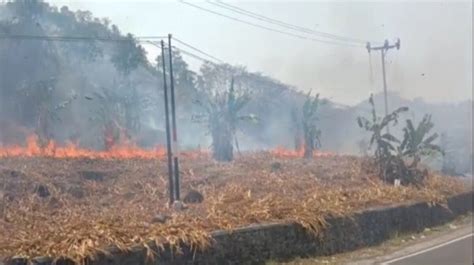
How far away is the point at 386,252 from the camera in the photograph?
17812 millimetres

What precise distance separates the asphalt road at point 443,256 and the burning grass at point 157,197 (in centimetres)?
208

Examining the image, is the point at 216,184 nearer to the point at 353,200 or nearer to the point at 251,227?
the point at 353,200

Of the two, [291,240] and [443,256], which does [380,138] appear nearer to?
[443,256]

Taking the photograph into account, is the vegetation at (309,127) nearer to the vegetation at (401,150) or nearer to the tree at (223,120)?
the tree at (223,120)

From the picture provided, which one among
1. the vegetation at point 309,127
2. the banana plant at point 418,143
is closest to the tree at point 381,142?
the banana plant at point 418,143

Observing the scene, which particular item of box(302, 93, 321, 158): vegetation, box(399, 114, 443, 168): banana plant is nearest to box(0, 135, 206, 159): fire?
box(302, 93, 321, 158): vegetation

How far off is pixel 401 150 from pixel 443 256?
1963cm

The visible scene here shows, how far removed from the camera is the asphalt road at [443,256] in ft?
49.2

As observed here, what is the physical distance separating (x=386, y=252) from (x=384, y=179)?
17051mm

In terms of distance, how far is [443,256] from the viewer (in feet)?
52.7

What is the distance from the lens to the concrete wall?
12565 millimetres

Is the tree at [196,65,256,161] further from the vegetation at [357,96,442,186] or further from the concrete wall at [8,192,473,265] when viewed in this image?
the concrete wall at [8,192,473,265]

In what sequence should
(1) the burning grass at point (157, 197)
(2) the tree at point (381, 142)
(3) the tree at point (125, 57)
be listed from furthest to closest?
(3) the tree at point (125, 57) → (2) the tree at point (381, 142) → (1) the burning grass at point (157, 197)

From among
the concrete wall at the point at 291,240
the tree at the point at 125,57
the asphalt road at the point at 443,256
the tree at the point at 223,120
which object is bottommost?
the asphalt road at the point at 443,256
